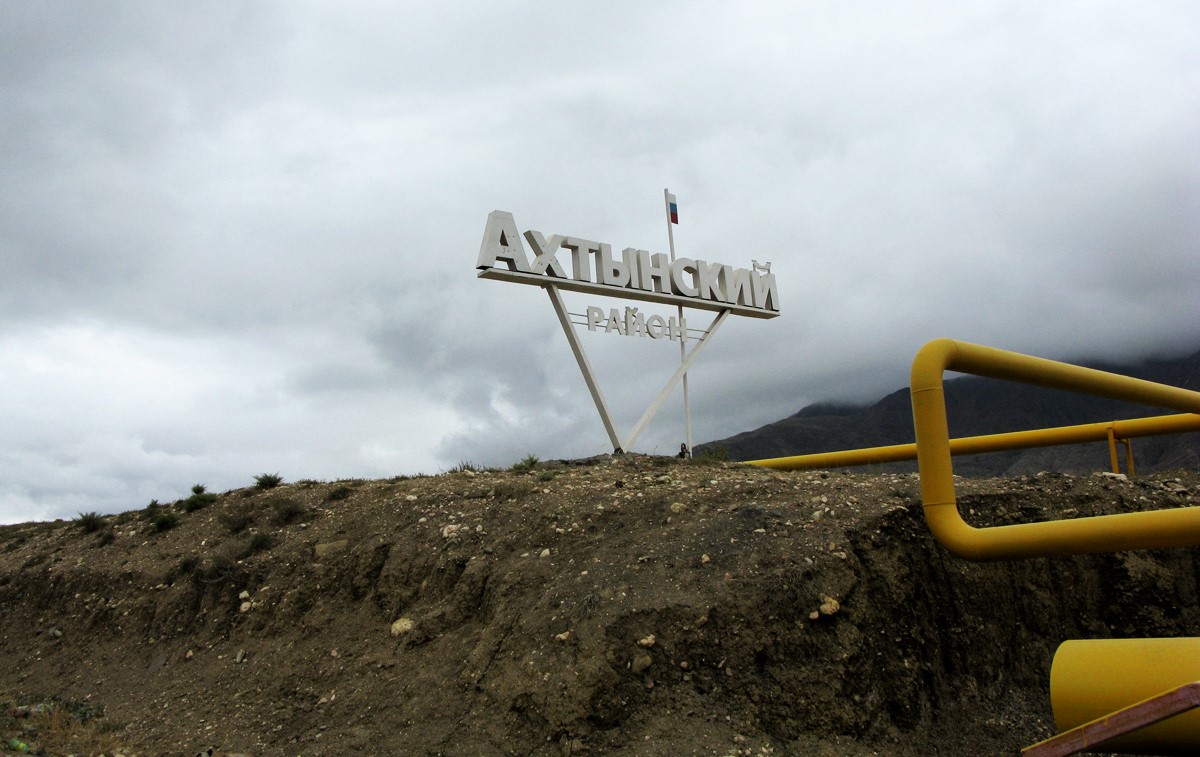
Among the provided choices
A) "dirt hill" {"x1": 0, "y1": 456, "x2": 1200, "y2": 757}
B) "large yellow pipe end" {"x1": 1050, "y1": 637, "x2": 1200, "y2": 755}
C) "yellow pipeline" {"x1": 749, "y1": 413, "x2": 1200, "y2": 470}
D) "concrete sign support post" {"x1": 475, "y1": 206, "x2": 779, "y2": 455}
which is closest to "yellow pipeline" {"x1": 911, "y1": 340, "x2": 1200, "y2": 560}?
"large yellow pipe end" {"x1": 1050, "y1": 637, "x2": 1200, "y2": 755}

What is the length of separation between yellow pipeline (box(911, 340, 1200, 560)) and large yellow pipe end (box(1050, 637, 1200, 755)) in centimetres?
51

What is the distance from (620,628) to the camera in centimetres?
665

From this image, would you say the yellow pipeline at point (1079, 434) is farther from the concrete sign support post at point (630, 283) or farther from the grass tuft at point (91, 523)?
the grass tuft at point (91, 523)

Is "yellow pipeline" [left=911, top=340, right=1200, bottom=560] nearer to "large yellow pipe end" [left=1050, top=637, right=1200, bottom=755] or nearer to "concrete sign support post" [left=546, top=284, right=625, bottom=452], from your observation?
"large yellow pipe end" [left=1050, top=637, right=1200, bottom=755]

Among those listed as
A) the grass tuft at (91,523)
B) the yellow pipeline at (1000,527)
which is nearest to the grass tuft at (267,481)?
the grass tuft at (91,523)

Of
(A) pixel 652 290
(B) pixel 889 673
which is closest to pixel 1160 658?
(B) pixel 889 673

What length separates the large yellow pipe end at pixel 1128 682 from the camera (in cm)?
402

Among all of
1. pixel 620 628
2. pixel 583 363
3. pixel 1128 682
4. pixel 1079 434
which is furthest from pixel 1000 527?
pixel 583 363

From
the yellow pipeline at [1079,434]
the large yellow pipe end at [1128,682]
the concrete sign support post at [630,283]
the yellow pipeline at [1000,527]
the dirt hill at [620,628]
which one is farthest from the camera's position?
the concrete sign support post at [630,283]

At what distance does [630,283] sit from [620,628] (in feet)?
32.1

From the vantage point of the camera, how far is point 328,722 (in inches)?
283

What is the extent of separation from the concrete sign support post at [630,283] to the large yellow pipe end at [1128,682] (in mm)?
10719

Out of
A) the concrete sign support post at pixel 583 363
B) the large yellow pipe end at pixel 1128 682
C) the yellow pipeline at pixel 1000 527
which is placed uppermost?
the concrete sign support post at pixel 583 363

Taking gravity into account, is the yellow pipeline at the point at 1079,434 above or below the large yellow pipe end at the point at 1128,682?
above
